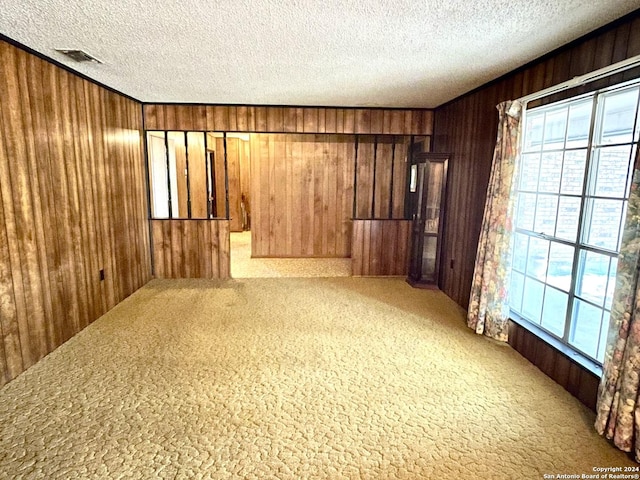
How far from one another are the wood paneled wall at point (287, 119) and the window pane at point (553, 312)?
9.66 feet

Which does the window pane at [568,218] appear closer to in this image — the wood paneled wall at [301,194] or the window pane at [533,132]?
the window pane at [533,132]

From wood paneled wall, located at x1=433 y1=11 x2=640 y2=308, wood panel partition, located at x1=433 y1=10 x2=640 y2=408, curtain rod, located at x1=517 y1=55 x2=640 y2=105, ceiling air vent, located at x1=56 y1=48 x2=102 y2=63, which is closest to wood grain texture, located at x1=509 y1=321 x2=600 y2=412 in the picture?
wood panel partition, located at x1=433 y1=10 x2=640 y2=408

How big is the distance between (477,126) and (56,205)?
407 centimetres

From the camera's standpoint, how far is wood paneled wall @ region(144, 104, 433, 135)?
16.0 feet

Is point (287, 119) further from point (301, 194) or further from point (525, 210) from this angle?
point (525, 210)

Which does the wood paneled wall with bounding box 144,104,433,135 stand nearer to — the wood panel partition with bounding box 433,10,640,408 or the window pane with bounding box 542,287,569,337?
the wood panel partition with bounding box 433,10,640,408

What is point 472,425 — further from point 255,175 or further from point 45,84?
point 255,175

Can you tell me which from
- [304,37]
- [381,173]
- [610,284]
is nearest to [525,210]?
[610,284]

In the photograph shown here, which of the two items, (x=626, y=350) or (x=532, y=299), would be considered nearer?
(x=626, y=350)

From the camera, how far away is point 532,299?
3.16m

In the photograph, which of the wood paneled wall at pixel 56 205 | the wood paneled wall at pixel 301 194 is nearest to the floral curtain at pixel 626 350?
the wood paneled wall at pixel 56 205

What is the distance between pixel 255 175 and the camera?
641 cm

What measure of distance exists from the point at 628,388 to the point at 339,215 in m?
5.01

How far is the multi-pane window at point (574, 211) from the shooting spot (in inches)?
91.9
